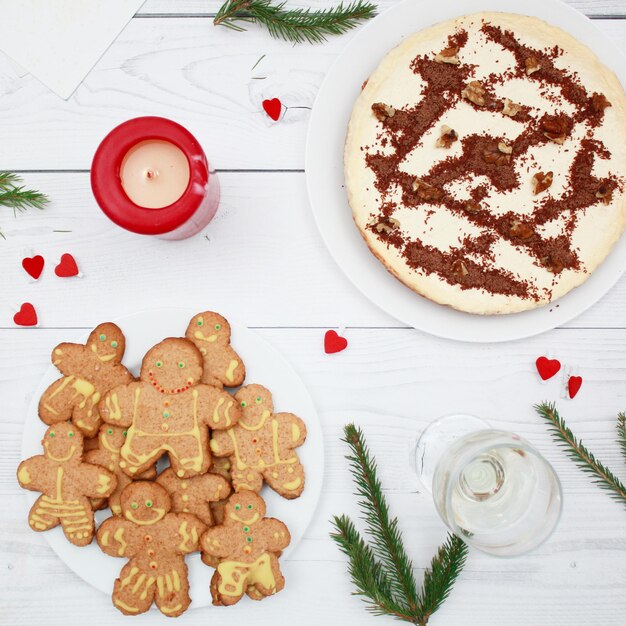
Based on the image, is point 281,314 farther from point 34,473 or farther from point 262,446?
point 34,473

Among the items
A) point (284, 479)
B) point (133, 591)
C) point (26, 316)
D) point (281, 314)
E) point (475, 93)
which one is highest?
point (475, 93)

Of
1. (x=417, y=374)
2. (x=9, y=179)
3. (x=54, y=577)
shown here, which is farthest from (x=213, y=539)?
(x=9, y=179)

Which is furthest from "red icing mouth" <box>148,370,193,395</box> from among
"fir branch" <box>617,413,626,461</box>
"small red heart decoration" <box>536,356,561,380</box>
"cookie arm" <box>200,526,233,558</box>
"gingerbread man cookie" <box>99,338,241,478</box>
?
"fir branch" <box>617,413,626,461</box>

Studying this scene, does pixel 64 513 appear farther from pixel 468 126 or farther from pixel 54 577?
pixel 468 126

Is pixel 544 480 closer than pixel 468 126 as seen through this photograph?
Yes

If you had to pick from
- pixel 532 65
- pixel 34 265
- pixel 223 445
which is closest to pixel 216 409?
pixel 223 445

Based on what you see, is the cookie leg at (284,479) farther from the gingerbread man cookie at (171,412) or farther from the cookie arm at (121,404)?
the cookie arm at (121,404)
